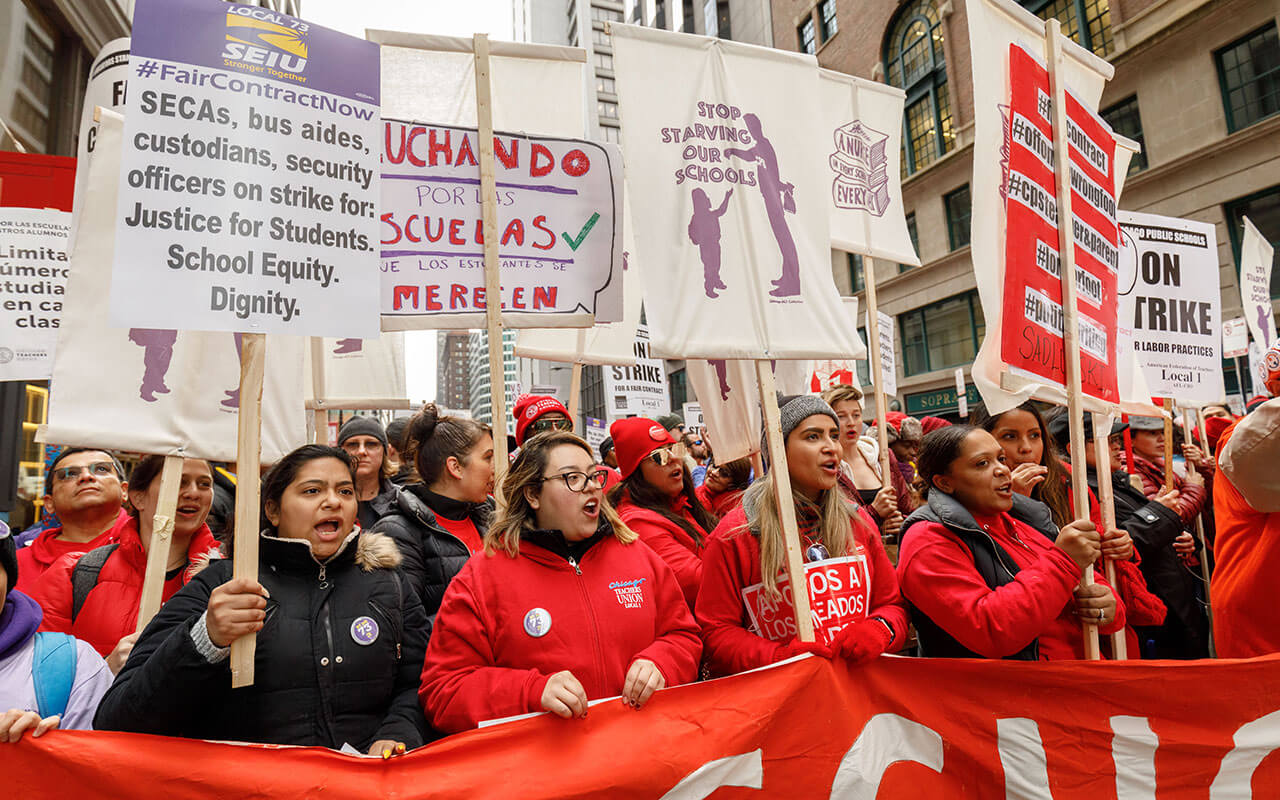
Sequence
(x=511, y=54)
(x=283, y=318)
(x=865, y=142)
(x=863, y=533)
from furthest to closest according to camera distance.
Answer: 1. (x=865, y=142)
2. (x=511, y=54)
3. (x=863, y=533)
4. (x=283, y=318)

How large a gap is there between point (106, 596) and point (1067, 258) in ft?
13.8

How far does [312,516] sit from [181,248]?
3.03 feet

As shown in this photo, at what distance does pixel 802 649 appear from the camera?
247cm

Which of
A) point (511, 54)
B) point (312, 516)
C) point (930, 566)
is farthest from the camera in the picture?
point (511, 54)

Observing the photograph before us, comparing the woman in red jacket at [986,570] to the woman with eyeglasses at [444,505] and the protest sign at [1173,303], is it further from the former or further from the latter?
the protest sign at [1173,303]

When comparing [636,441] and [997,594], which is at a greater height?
[636,441]

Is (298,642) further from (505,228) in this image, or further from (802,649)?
(505,228)

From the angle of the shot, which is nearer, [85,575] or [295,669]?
[295,669]

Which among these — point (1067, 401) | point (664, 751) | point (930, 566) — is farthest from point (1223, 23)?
point (664, 751)

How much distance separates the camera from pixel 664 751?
2203 mm

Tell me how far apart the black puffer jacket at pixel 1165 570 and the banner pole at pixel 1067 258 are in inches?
44.6

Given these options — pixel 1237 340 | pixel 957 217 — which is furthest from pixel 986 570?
pixel 957 217

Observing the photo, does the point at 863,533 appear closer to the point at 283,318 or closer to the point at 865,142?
the point at 283,318

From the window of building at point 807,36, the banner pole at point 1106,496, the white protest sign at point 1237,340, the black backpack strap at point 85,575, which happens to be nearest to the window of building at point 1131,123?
the white protest sign at point 1237,340
